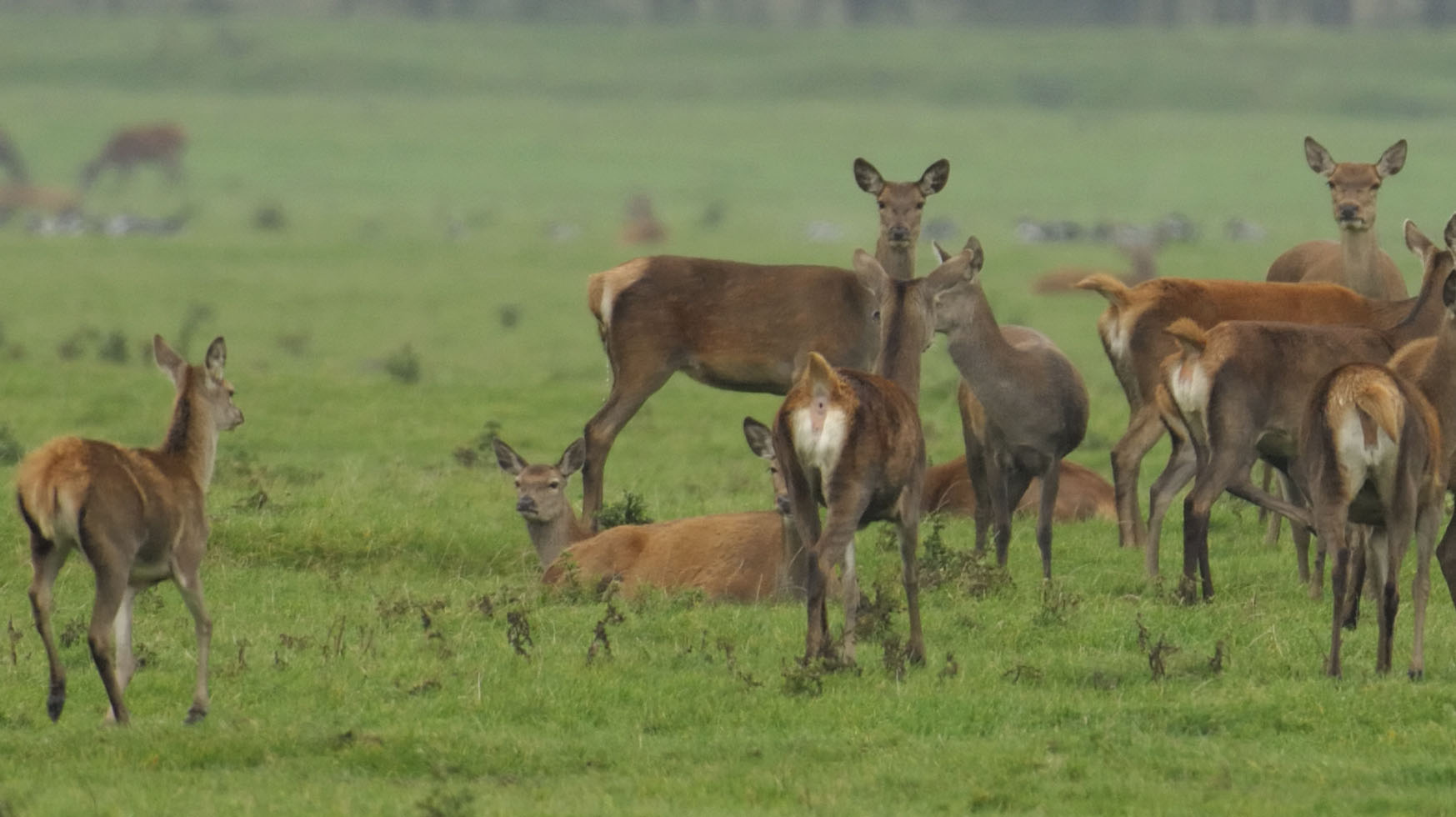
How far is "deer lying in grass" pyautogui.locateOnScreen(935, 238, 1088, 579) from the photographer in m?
12.1

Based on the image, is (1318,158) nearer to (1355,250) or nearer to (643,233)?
(1355,250)

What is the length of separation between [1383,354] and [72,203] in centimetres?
4035

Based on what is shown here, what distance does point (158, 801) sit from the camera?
285 inches

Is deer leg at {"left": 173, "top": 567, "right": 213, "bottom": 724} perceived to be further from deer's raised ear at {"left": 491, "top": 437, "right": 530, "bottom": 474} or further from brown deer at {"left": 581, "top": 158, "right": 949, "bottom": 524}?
brown deer at {"left": 581, "top": 158, "right": 949, "bottom": 524}

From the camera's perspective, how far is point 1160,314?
489 inches

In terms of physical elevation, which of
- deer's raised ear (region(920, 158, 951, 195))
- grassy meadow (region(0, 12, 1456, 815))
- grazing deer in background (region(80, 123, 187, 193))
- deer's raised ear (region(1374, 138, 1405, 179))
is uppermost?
grazing deer in background (region(80, 123, 187, 193))

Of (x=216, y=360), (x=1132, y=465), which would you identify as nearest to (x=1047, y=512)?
(x=1132, y=465)

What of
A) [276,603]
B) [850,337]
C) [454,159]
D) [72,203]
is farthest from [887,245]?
[454,159]

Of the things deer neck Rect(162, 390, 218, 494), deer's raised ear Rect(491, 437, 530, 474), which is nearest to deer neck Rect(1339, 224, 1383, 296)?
deer's raised ear Rect(491, 437, 530, 474)

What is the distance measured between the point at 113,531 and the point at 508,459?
452 cm

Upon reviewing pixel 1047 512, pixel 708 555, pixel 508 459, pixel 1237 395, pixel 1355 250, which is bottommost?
pixel 708 555

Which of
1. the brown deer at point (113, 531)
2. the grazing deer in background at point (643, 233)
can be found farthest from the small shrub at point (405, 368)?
the grazing deer in background at point (643, 233)

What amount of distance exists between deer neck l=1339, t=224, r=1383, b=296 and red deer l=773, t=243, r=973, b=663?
5715 millimetres

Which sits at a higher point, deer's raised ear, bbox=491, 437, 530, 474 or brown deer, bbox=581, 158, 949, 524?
brown deer, bbox=581, 158, 949, 524
